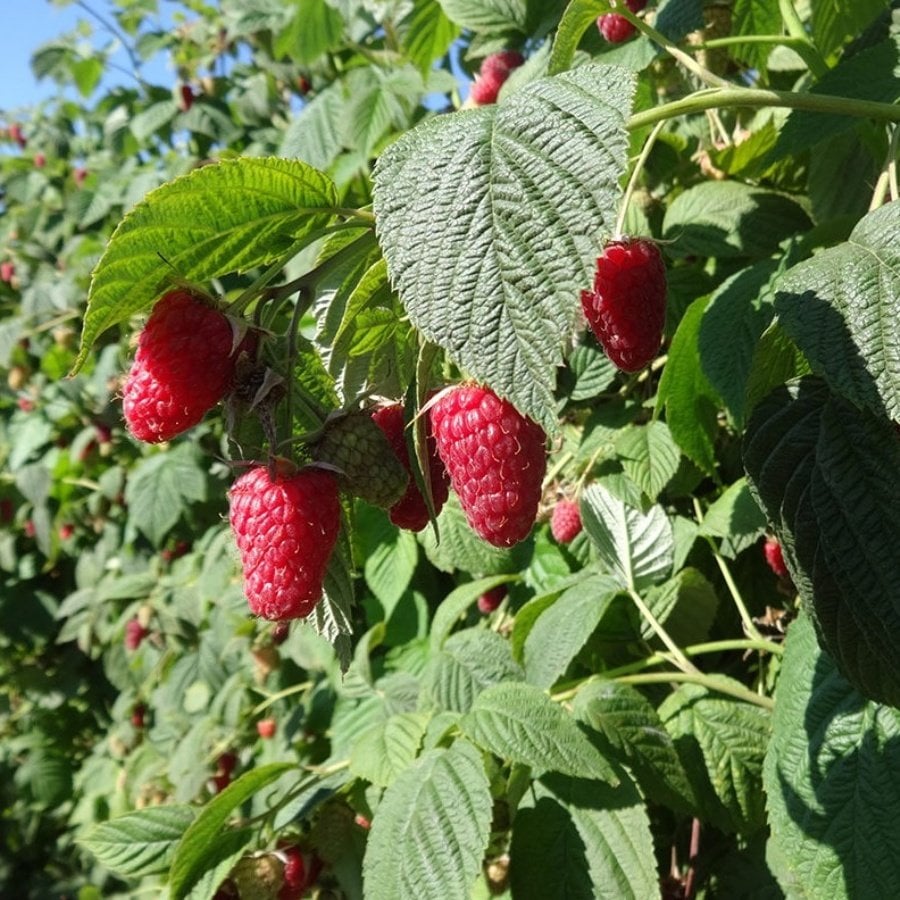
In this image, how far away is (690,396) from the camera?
1.07 meters

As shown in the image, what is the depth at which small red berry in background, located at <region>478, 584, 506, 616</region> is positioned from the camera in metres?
1.64

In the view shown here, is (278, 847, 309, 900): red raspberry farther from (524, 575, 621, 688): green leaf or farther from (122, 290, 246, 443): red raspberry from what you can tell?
(122, 290, 246, 443): red raspberry

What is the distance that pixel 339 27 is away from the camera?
1998 millimetres

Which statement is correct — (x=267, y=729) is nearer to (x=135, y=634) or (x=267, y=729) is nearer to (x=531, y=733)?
(x=135, y=634)

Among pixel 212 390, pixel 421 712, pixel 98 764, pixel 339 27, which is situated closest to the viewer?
pixel 212 390

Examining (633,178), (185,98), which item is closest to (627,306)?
(633,178)

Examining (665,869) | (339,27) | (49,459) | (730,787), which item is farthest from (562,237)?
(49,459)

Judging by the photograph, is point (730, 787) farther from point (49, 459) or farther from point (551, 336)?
point (49, 459)

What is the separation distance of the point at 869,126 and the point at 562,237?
2.18 ft

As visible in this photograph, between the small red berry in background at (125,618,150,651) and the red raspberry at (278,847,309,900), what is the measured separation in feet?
4.07

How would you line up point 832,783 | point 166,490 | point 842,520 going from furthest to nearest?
point 166,490
point 832,783
point 842,520

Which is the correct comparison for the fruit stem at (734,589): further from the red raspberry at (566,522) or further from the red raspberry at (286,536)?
the red raspberry at (286,536)

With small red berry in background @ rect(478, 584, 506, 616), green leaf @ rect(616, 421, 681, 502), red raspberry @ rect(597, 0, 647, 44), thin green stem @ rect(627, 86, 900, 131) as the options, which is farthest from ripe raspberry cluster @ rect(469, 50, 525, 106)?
thin green stem @ rect(627, 86, 900, 131)

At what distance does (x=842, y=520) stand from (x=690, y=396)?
513 millimetres
